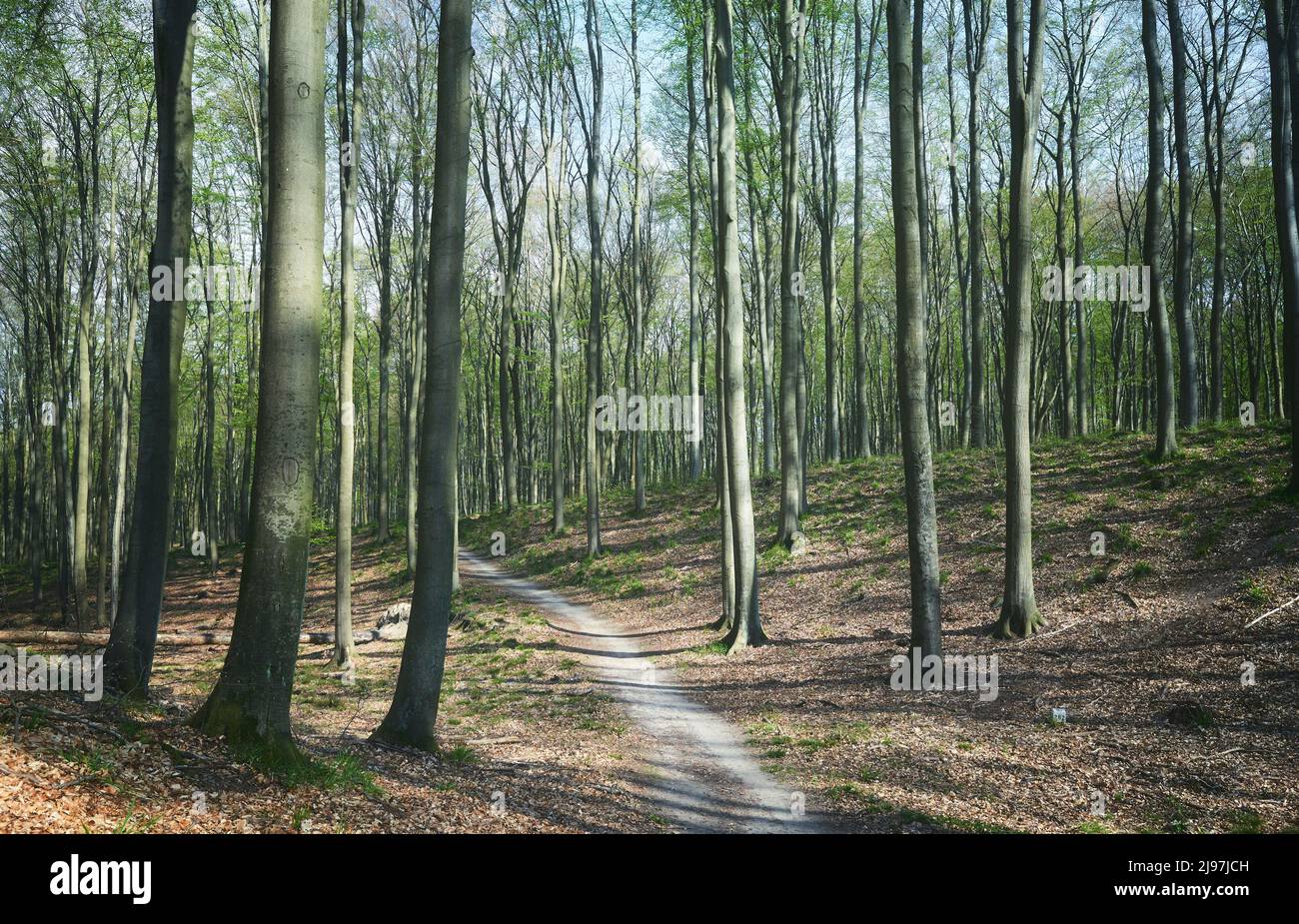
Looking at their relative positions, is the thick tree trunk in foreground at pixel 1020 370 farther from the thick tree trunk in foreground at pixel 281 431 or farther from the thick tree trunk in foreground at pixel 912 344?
the thick tree trunk in foreground at pixel 281 431

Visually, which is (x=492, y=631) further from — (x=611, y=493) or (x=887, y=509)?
(x=611, y=493)

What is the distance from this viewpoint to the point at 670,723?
9.27 meters

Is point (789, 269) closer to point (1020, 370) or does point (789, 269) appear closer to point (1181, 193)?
point (1020, 370)

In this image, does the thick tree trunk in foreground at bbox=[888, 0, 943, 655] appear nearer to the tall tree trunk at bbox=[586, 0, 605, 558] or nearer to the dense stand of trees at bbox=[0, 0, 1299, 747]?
the dense stand of trees at bbox=[0, 0, 1299, 747]

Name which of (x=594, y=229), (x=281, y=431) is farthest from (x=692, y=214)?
(x=281, y=431)

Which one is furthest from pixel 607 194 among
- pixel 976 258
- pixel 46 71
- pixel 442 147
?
pixel 442 147

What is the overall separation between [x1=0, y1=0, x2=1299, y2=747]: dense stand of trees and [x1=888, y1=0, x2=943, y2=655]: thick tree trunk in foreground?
40mm

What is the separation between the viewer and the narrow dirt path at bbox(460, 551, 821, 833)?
6262mm

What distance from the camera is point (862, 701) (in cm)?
920

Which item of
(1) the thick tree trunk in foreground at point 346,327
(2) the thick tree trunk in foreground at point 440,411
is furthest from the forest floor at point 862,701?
(1) the thick tree trunk in foreground at point 346,327

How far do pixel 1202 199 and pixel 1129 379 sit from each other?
7.91 m

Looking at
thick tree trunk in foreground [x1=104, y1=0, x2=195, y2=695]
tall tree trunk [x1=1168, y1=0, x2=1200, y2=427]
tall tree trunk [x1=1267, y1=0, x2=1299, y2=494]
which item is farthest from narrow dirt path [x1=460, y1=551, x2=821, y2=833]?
tall tree trunk [x1=1168, y1=0, x2=1200, y2=427]

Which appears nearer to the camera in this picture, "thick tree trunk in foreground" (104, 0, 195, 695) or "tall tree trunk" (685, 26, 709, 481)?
"thick tree trunk in foreground" (104, 0, 195, 695)
